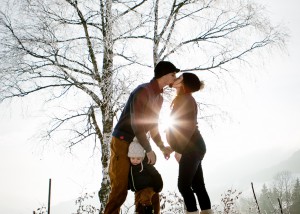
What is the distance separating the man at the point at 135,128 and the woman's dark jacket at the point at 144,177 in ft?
0.21

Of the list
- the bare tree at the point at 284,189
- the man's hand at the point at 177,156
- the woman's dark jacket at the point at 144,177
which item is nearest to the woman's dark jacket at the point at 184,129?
the man's hand at the point at 177,156

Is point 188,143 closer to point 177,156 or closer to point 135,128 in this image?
point 177,156

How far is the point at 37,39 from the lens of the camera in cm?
739

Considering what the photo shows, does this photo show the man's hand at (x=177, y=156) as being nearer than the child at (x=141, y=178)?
No

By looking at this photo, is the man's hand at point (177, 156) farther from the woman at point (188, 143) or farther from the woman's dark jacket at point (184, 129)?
the woman's dark jacket at point (184, 129)

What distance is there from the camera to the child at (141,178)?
2924 millimetres

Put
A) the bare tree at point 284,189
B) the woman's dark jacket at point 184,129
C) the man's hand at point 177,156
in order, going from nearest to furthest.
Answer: the woman's dark jacket at point 184,129, the man's hand at point 177,156, the bare tree at point 284,189

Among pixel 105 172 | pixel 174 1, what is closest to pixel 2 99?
pixel 105 172

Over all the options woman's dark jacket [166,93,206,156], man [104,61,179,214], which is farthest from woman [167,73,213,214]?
man [104,61,179,214]

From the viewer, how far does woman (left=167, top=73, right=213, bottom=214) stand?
9.77 ft

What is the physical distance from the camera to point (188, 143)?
314 centimetres

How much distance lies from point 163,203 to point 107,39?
6816mm

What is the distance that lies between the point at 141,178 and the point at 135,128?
21.0 inches

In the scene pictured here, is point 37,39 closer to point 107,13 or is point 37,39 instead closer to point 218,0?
point 107,13
